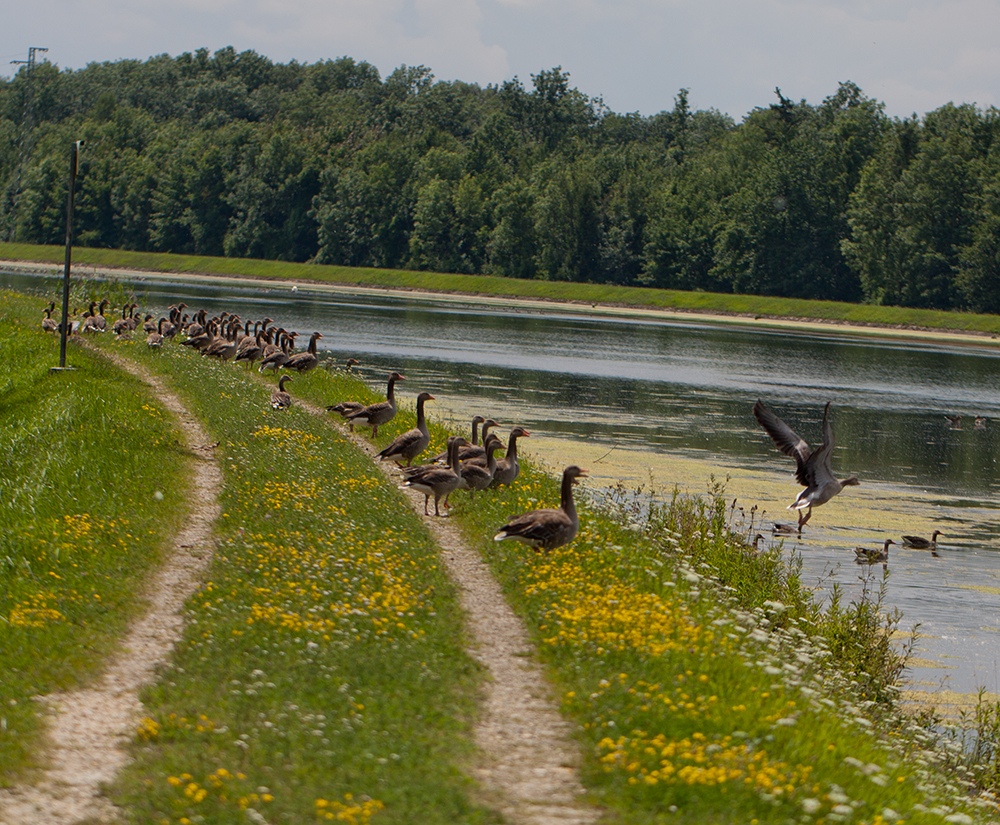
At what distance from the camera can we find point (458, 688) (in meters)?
11.6

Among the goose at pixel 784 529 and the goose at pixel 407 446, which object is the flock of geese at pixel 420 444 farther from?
the goose at pixel 784 529

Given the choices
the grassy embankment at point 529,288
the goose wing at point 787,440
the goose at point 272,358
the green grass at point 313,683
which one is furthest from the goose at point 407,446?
the grassy embankment at point 529,288

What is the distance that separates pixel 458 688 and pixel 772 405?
40.6 metres

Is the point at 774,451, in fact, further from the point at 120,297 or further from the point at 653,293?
the point at 653,293

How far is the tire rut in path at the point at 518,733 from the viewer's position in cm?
932

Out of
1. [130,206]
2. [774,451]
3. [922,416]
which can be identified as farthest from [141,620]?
[130,206]

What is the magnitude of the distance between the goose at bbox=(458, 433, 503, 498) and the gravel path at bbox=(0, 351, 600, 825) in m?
6.31

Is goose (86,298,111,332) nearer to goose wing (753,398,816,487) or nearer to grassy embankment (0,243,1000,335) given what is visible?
goose wing (753,398,816,487)

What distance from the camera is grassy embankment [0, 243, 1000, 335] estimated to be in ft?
374

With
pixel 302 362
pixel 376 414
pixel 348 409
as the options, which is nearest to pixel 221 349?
pixel 302 362

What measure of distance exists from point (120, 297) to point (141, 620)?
4807 cm

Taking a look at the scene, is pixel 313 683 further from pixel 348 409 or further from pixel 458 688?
pixel 348 409

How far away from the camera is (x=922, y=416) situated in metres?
51.7

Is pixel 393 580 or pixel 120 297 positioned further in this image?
pixel 120 297
